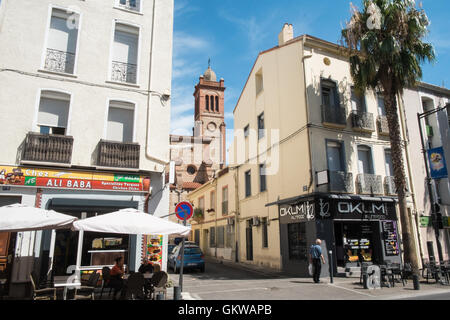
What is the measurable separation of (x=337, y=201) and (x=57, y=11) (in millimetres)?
14088

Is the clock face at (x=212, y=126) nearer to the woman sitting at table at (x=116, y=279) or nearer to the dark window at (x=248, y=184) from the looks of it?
the dark window at (x=248, y=184)

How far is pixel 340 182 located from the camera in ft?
47.3

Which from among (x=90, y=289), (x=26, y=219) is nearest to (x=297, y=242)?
(x=90, y=289)

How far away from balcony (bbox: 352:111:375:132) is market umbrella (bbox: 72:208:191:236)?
37.4 feet

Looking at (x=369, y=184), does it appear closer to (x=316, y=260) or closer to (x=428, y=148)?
(x=316, y=260)

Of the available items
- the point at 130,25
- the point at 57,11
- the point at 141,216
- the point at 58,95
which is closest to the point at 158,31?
the point at 130,25

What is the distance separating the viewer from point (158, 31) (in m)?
12.8

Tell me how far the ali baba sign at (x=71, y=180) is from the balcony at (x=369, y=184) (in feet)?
33.3

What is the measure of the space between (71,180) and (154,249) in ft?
12.2

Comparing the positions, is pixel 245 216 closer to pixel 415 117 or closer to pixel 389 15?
pixel 415 117

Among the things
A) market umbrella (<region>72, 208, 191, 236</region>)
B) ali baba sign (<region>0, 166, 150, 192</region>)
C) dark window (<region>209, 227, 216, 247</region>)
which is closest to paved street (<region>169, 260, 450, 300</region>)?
market umbrella (<region>72, 208, 191, 236</region>)

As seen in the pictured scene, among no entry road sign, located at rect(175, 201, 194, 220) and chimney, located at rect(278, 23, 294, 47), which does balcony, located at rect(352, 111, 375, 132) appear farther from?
no entry road sign, located at rect(175, 201, 194, 220)

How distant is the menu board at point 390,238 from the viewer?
A: 14.9 metres

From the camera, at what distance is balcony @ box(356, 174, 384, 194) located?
1492 cm
